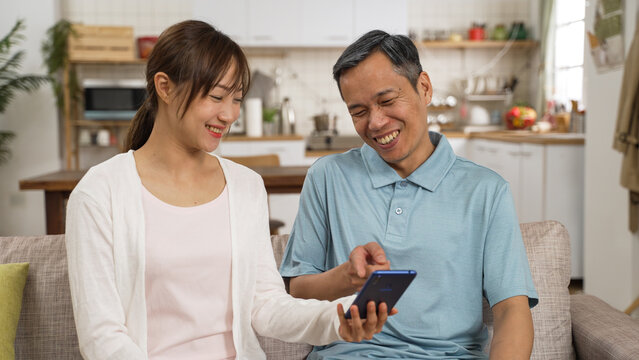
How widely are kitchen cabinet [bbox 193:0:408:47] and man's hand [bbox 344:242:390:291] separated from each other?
4.85m

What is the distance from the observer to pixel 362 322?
1094 mm

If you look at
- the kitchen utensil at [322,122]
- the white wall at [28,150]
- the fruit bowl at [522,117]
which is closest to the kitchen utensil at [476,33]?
the fruit bowl at [522,117]

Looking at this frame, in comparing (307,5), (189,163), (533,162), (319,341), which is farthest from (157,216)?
(307,5)

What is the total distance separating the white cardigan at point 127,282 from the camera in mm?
1193

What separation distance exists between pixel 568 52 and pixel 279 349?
4.83m

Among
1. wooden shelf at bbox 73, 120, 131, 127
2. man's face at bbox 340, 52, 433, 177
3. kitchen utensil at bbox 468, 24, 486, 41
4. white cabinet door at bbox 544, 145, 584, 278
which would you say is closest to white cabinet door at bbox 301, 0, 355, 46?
kitchen utensil at bbox 468, 24, 486, 41

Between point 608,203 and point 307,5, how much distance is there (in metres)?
3.37

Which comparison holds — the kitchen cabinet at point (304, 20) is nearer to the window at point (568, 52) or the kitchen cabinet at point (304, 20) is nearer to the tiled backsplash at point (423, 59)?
the tiled backsplash at point (423, 59)

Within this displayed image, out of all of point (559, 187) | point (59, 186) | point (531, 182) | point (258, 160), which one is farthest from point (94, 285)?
point (531, 182)

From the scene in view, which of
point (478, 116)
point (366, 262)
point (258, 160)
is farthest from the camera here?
point (478, 116)

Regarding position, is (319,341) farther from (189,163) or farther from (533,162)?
(533,162)

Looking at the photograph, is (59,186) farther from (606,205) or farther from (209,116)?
(606,205)

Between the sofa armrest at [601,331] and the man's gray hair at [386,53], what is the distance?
2.49ft

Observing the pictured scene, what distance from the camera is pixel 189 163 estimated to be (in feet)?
4.52
